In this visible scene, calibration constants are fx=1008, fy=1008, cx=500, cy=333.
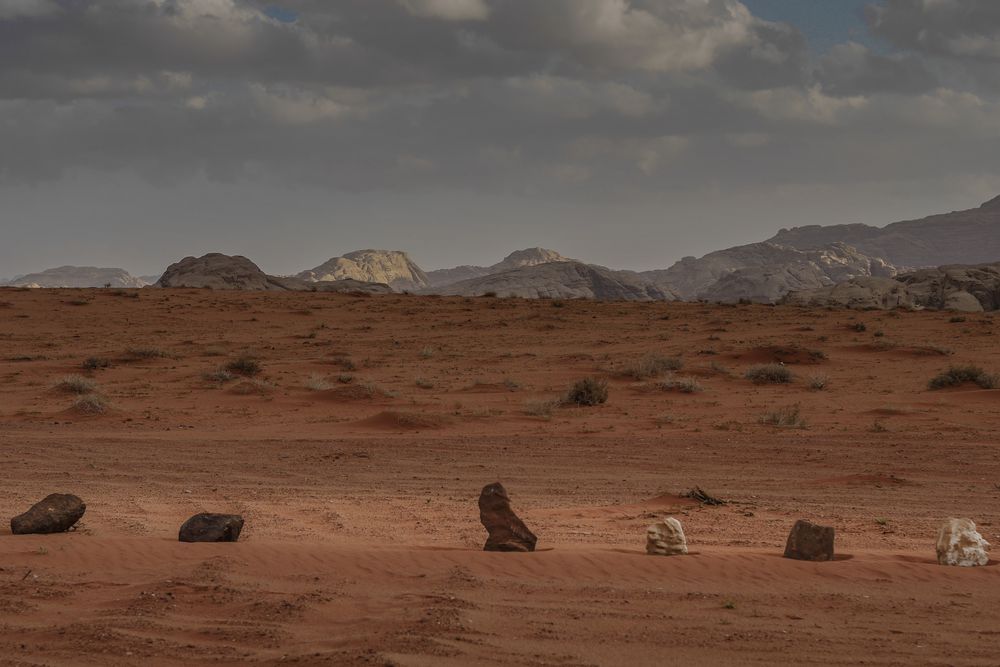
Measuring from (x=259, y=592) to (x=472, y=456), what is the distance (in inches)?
357

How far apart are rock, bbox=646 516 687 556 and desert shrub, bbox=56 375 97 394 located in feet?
59.4

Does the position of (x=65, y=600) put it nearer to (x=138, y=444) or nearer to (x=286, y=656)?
(x=286, y=656)

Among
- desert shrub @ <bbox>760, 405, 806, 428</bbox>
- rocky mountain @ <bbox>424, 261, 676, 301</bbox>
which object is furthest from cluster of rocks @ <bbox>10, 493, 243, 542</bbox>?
rocky mountain @ <bbox>424, 261, 676, 301</bbox>

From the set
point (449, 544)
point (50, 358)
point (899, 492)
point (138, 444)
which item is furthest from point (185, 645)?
point (50, 358)

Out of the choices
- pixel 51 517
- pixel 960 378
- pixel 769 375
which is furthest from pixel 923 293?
pixel 51 517

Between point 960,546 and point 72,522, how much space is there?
772 cm

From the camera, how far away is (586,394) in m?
22.2

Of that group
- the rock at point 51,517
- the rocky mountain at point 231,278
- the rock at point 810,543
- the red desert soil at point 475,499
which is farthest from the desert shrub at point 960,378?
the rocky mountain at point 231,278

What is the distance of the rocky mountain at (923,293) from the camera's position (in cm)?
5550

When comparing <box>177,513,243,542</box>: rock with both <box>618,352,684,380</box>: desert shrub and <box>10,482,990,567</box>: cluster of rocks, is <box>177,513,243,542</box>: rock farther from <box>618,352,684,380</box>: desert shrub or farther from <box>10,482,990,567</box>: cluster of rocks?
<box>618,352,684,380</box>: desert shrub

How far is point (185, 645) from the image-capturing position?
605 centimetres

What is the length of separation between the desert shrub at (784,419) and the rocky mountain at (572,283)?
304 feet

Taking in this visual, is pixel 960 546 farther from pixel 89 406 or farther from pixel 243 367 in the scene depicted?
pixel 243 367

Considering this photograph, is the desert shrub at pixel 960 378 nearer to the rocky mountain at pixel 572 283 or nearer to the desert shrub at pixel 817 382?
the desert shrub at pixel 817 382
